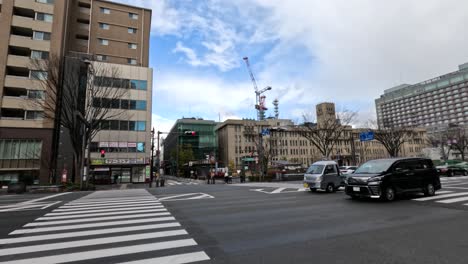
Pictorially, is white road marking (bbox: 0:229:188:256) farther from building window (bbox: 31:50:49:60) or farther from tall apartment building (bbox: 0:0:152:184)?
building window (bbox: 31:50:49:60)

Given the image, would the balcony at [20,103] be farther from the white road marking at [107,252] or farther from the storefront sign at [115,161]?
the white road marking at [107,252]

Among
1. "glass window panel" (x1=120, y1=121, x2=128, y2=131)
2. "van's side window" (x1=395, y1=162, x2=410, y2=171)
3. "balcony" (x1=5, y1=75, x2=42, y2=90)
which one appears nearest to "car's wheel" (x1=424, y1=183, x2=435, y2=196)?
"van's side window" (x1=395, y1=162, x2=410, y2=171)

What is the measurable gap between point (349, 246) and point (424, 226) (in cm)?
288

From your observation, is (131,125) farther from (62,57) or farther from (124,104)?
(62,57)

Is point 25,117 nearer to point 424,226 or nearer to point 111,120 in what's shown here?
point 111,120

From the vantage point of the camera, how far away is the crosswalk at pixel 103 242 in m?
4.45

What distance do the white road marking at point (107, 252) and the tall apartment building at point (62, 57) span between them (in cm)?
2739

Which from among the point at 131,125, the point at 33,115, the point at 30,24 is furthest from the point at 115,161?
the point at 30,24

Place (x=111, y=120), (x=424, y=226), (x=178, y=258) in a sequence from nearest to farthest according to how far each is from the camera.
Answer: (x=178, y=258) → (x=424, y=226) → (x=111, y=120)

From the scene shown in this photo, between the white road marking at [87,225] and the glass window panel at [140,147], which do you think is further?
the glass window panel at [140,147]

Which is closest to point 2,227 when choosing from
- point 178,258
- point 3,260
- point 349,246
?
point 3,260

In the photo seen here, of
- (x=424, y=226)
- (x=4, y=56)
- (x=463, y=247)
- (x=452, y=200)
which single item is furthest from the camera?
(x=4, y=56)

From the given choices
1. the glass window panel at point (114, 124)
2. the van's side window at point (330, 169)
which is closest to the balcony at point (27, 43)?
the glass window panel at point (114, 124)

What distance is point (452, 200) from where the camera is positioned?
1011 centimetres
